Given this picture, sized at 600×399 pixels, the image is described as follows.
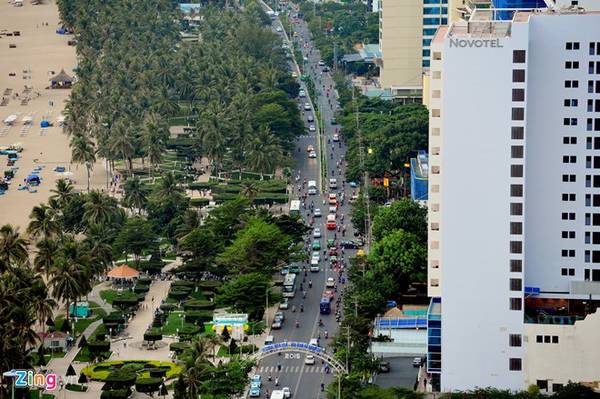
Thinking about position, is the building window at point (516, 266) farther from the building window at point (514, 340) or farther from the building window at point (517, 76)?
the building window at point (517, 76)

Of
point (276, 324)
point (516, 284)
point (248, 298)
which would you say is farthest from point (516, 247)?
point (248, 298)

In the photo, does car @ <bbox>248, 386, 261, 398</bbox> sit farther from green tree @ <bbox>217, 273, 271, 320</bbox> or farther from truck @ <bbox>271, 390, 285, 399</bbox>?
green tree @ <bbox>217, 273, 271, 320</bbox>

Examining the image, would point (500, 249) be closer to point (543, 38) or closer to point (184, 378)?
point (543, 38)

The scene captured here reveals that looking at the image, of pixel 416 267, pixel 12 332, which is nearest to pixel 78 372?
pixel 12 332

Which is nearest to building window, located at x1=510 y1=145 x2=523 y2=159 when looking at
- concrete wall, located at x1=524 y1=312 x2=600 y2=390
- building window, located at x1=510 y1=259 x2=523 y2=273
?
building window, located at x1=510 y1=259 x2=523 y2=273

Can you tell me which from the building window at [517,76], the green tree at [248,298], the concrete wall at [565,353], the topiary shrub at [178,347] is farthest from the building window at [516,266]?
the green tree at [248,298]

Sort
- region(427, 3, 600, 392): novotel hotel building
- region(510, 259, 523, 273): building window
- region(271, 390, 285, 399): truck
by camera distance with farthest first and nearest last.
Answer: region(271, 390, 285, 399): truck → region(510, 259, 523, 273): building window → region(427, 3, 600, 392): novotel hotel building
